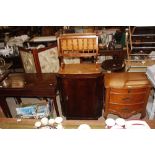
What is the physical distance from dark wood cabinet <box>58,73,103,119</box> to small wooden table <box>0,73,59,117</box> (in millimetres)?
181

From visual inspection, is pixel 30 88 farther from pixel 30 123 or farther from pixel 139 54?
pixel 139 54

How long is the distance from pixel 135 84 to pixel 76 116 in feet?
3.17

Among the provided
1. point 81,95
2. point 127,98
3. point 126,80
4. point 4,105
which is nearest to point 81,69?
point 81,95

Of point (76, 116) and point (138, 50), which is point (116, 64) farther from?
point (76, 116)

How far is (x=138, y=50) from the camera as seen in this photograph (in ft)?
10.6

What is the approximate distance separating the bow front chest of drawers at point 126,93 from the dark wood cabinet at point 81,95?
0.13m

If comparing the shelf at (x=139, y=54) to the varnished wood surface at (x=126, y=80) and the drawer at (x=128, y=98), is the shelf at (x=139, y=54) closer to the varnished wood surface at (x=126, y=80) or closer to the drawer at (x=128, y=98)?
the varnished wood surface at (x=126, y=80)

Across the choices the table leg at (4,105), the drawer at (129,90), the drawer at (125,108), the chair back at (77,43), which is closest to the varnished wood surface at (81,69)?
the chair back at (77,43)

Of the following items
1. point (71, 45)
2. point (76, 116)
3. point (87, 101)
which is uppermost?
point (71, 45)

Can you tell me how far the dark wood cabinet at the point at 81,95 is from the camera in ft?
7.63
